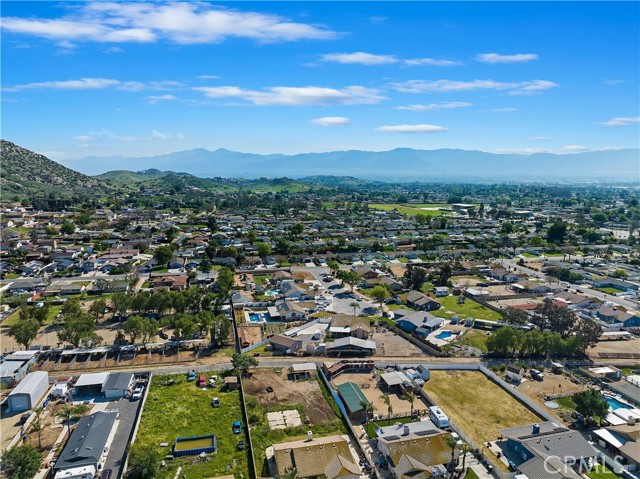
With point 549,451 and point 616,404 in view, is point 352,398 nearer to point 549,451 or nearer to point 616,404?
point 549,451

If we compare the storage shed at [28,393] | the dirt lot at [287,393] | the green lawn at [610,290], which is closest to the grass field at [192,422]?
the dirt lot at [287,393]

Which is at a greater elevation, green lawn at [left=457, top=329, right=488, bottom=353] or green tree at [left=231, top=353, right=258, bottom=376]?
green tree at [left=231, top=353, right=258, bottom=376]

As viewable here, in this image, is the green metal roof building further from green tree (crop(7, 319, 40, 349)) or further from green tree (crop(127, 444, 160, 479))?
green tree (crop(7, 319, 40, 349))

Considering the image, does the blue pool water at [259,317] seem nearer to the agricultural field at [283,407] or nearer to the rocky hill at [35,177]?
the agricultural field at [283,407]

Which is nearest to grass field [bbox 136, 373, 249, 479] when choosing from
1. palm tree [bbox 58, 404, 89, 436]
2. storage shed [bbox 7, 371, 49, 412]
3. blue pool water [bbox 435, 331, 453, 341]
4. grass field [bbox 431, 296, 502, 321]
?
palm tree [bbox 58, 404, 89, 436]

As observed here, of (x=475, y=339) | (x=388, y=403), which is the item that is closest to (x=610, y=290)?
(x=475, y=339)

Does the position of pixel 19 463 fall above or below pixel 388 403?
above
